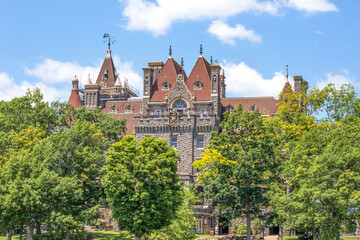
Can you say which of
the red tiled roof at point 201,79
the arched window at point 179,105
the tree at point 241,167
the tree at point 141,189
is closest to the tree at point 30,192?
the tree at point 141,189

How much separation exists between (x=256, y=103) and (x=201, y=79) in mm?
9257

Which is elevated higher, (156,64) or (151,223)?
(156,64)

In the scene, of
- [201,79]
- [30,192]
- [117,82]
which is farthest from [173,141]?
[117,82]

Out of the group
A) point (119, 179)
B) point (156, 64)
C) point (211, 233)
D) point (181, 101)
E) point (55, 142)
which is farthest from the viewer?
point (156, 64)

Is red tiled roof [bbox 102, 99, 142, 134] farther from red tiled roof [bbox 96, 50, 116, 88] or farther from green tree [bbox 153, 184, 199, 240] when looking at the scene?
green tree [bbox 153, 184, 199, 240]

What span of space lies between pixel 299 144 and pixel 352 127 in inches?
188

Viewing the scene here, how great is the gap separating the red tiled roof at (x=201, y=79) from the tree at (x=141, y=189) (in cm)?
2171

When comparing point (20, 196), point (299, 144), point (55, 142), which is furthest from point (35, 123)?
point (299, 144)

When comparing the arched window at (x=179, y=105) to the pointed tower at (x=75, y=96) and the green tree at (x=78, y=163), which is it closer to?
the green tree at (x=78, y=163)

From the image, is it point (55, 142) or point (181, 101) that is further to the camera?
point (181, 101)

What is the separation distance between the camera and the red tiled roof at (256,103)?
76.8 metres

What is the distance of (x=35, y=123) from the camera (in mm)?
65688

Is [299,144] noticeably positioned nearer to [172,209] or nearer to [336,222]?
[336,222]

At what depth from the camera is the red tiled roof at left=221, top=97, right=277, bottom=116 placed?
76.8m
